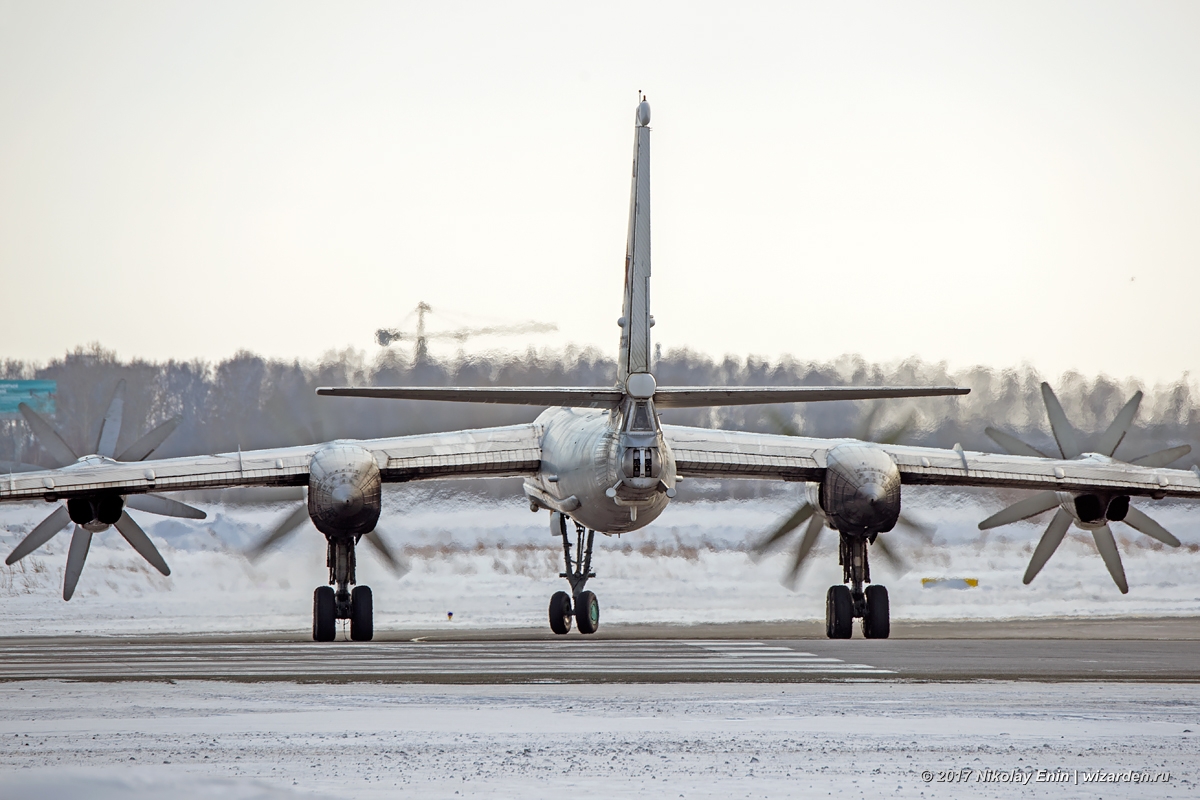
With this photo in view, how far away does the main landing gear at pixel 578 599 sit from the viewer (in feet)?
71.0

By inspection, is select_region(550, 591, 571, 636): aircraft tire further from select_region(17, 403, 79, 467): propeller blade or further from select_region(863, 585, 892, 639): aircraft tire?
select_region(17, 403, 79, 467): propeller blade

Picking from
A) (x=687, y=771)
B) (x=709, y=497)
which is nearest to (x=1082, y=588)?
(x=709, y=497)

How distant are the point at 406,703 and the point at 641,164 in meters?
8.76

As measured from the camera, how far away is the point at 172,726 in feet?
32.8

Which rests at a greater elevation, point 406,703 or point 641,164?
point 641,164

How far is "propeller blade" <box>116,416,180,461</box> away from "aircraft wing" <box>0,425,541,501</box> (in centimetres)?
64

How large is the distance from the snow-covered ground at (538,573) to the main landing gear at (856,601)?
17.1 feet

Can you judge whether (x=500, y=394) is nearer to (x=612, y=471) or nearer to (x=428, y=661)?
(x=612, y=471)

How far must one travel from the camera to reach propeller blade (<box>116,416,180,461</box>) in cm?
2083

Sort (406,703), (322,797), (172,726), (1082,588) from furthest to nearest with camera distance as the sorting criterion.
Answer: (1082,588), (406,703), (172,726), (322,797)

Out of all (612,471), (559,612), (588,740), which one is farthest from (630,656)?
(588,740)

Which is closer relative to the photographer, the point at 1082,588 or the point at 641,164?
the point at 641,164

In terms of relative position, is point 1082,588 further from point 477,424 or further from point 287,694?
point 287,694

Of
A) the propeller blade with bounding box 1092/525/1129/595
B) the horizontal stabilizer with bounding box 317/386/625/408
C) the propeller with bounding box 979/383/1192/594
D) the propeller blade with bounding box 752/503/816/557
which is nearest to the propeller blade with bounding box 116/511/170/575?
the horizontal stabilizer with bounding box 317/386/625/408
